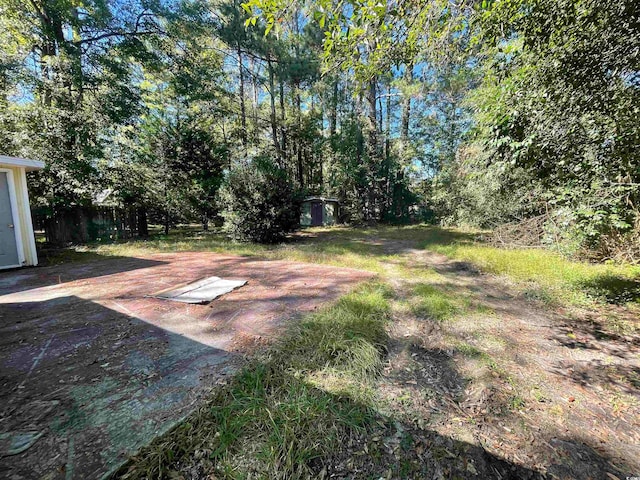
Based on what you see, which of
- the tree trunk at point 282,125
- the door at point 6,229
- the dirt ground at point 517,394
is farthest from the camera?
the tree trunk at point 282,125

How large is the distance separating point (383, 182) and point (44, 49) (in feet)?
48.8

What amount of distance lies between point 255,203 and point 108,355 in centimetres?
630

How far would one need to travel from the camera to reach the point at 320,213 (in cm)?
1709

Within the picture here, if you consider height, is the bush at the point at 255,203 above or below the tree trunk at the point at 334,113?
below

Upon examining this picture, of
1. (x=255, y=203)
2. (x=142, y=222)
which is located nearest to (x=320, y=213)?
(x=255, y=203)

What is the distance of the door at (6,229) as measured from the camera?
5090mm

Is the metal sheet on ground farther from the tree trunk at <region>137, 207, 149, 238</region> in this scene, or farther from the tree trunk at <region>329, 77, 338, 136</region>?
the tree trunk at <region>329, 77, 338, 136</region>

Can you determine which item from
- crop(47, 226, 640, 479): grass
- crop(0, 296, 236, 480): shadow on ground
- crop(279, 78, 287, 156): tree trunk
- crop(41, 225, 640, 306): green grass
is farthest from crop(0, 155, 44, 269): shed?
crop(279, 78, 287, 156): tree trunk

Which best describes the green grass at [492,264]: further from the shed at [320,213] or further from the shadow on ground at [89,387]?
the shed at [320,213]

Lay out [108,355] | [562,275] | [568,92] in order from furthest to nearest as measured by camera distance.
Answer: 1. [562,275]
2. [568,92]
3. [108,355]

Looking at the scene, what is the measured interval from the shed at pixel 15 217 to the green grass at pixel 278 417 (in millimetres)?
6346

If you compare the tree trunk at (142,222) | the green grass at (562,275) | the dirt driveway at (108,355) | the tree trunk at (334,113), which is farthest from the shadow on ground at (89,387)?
the tree trunk at (334,113)

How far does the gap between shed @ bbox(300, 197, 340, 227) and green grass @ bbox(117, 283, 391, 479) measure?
1465 centimetres

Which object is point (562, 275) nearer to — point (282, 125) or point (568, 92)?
point (568, 92)
